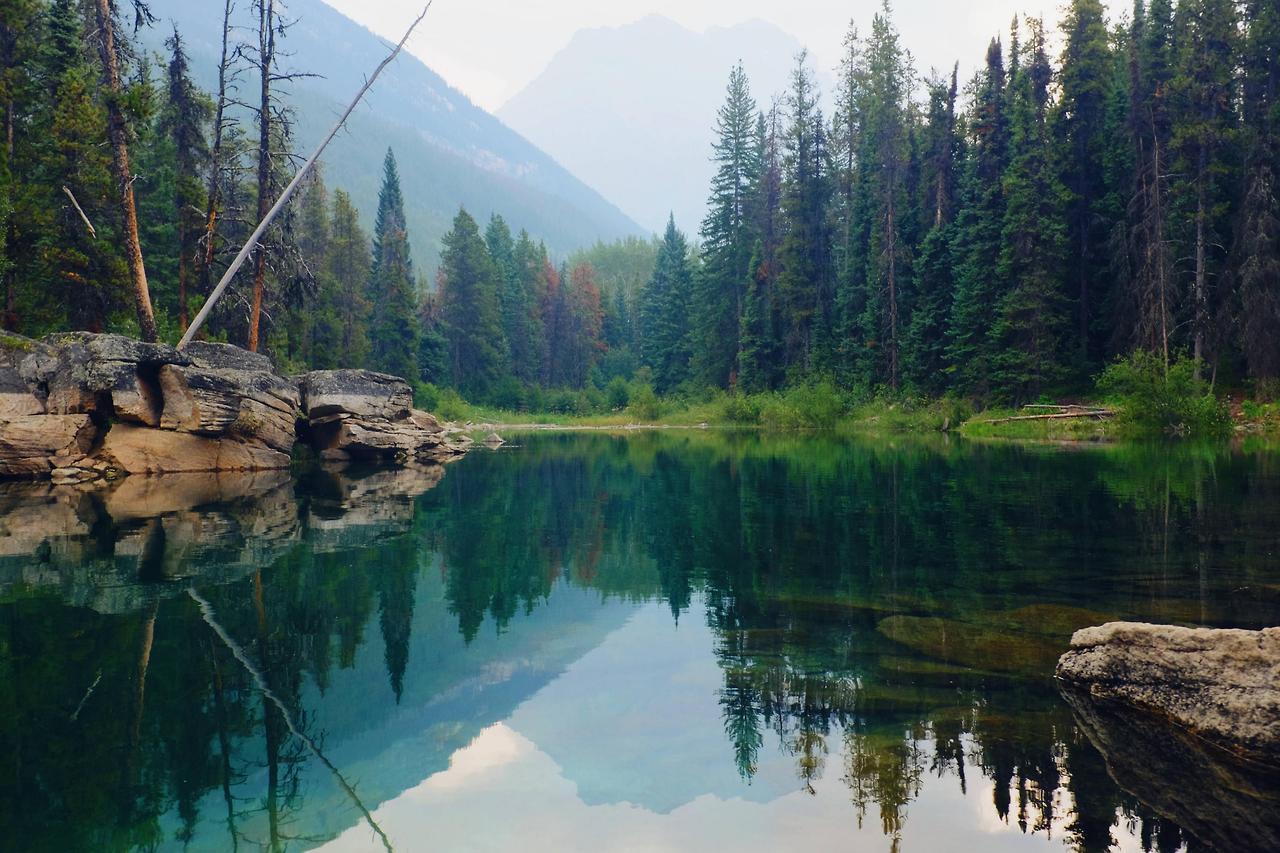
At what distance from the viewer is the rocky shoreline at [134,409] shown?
1961 cm

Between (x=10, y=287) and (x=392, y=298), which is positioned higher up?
(x=392, y=298)

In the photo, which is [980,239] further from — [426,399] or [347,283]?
[347,283]

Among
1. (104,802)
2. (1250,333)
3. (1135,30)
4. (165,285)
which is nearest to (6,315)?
(165,285)

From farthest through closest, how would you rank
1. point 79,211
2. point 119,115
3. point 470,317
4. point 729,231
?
1. point 470,317
2. point 729,231
3. point 79,211
4. point 119,115

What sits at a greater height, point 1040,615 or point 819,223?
point 819,223

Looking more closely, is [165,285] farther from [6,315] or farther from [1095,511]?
[1095,511]

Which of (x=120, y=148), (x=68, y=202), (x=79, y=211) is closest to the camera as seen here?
(x=120, y=148)

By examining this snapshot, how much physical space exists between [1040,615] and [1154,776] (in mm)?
3260

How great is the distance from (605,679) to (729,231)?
211 feet

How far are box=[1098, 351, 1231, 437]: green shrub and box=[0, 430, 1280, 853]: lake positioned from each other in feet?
65.5

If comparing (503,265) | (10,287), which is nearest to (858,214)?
(10,287)

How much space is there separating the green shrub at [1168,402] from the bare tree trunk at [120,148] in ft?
102

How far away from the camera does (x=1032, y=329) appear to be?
133 feet

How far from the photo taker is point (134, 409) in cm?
2006
